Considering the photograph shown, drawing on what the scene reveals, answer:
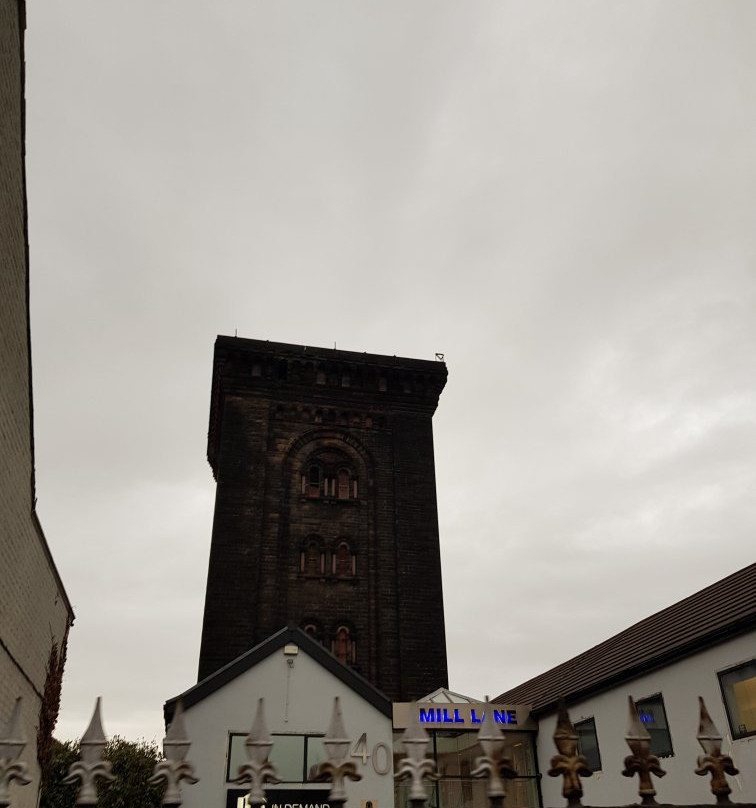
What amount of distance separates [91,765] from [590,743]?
2390 cm

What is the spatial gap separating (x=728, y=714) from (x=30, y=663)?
17458 millimetres

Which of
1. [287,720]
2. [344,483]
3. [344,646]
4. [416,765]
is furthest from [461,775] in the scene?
[416,765]

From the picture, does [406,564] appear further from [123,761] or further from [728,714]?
[728,714]

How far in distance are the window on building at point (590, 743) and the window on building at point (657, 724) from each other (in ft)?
11.8

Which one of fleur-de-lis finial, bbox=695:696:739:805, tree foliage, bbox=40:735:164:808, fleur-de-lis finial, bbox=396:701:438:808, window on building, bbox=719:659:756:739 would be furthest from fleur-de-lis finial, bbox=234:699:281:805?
tree foliage, bbox=40:735:164:808

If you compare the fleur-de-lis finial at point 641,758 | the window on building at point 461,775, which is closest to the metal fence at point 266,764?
the fleur-de-lis finial at point 641,758

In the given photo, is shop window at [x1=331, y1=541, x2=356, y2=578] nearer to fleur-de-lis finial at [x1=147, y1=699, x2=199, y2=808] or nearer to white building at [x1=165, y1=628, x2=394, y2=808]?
white building at [x1=165, y1=628, x2=394, y2=808]

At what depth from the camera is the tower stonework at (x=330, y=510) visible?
34281mm

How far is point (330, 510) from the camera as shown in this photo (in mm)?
38000

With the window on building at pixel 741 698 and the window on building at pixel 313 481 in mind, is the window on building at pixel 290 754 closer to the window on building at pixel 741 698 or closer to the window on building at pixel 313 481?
the window on building at pixel 741 698

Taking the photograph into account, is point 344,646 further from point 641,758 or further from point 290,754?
point 641,758

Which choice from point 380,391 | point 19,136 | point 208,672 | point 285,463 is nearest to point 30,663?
point 19,136

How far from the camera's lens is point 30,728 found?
1878 centimetres

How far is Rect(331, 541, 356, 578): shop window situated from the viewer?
36.3 m
